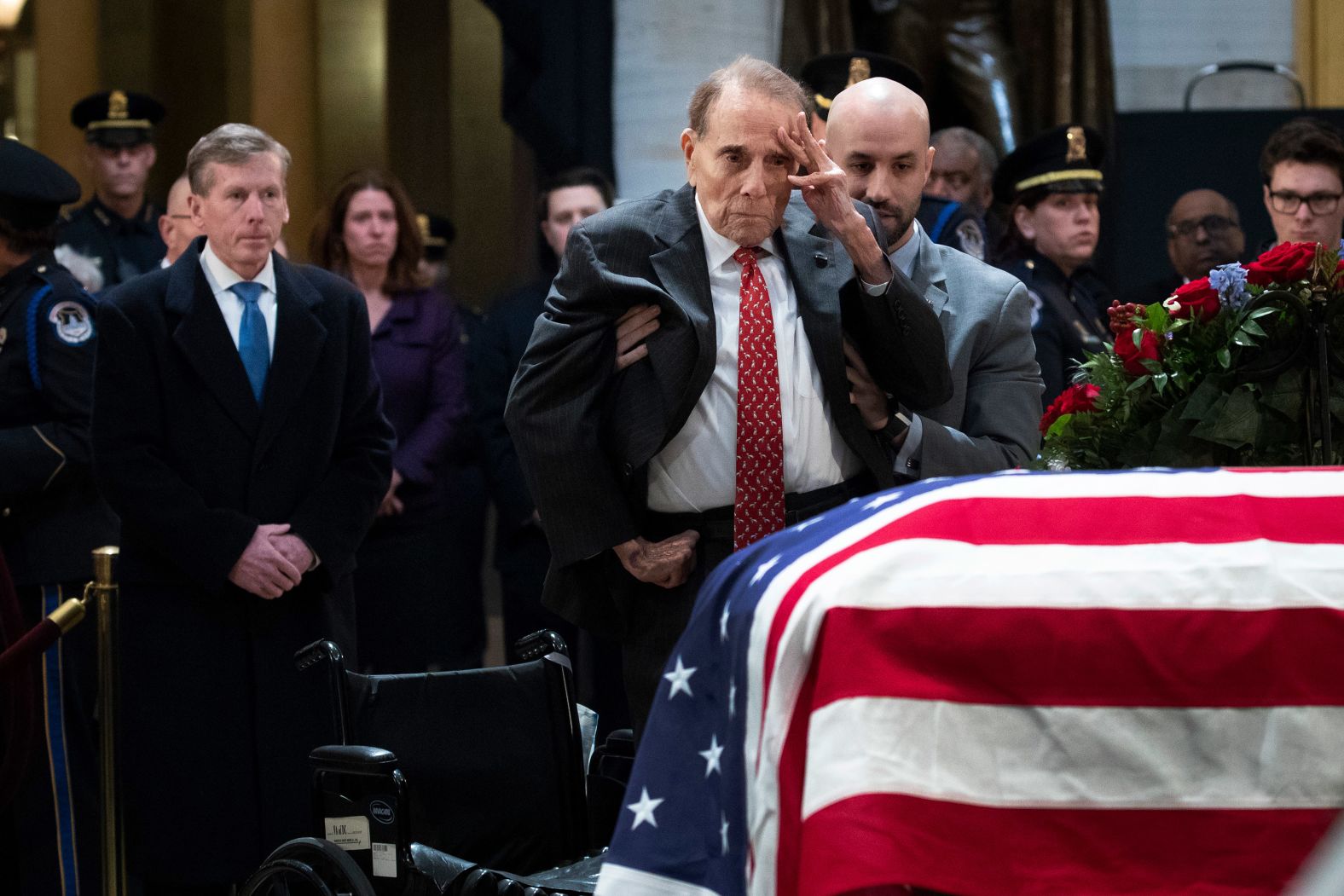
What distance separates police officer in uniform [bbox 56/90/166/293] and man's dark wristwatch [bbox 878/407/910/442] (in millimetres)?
3916

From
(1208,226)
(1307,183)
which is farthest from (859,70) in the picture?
(1208,226)

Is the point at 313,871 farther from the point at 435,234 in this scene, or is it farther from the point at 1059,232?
the point at 435,234

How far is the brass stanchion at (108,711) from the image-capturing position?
3.86 meters

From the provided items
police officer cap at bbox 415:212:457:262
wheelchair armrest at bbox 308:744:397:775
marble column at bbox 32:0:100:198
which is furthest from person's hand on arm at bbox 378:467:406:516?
marble column at bbox 32:0:100:198

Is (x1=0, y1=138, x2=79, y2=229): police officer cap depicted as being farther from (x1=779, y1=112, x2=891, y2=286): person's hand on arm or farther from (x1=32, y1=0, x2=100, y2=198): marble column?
(x1=32, y1=0, x2=100, y2=198): marble column

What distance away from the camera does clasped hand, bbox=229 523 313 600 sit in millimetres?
3979

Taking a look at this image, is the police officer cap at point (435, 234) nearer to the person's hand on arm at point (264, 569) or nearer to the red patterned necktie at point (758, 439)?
the person's hand on arm at point (264, 569)

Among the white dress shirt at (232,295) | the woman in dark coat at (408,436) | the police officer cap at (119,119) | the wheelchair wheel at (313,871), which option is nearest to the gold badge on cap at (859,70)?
the woman in dark coat at (408,436)

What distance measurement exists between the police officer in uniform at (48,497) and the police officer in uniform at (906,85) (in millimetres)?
1927

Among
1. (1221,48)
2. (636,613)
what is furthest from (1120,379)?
(1221,48)

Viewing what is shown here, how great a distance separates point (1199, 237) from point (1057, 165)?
1.11 meters

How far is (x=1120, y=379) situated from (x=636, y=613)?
0.88 metres

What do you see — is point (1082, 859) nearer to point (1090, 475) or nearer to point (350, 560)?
point (1090, 475)

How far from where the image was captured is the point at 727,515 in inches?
118
